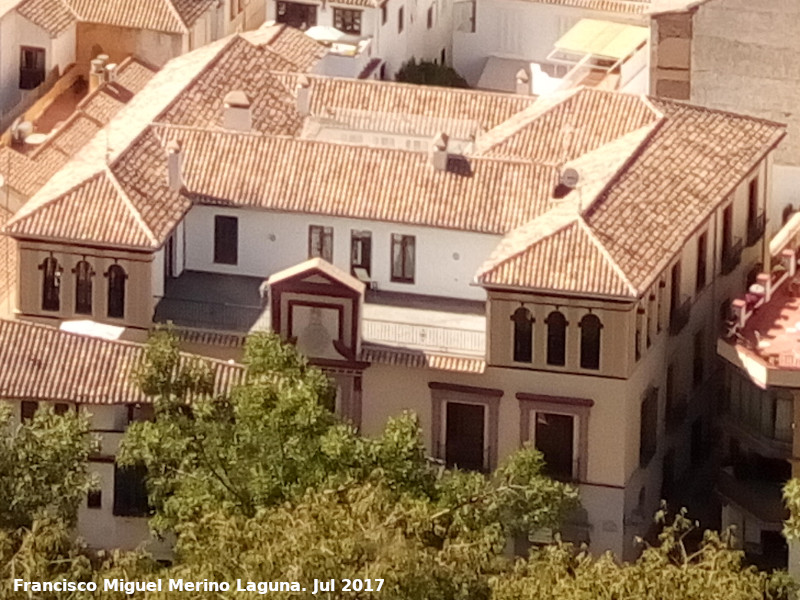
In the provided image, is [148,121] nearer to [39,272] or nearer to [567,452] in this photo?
[39,272]

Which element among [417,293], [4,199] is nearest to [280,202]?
[417,293]

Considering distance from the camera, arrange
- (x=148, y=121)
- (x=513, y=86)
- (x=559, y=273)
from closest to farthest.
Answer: (x=559, y=273) → (x=148, y=121) → (x=513, y=86)

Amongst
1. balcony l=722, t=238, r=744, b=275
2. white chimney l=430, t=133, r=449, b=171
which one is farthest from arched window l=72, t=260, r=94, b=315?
balcony l=722, t=238, r=744, b=275

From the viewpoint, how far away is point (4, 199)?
113312 millimetres

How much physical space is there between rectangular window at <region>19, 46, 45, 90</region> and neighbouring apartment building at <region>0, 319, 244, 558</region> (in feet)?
87.0

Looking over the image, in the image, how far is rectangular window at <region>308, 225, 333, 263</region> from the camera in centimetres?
10450

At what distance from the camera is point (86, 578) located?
8406 centimetres

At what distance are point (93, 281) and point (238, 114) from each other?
8.48 meters

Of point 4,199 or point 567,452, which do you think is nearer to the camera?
point 567,452

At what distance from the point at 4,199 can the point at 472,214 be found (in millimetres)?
15902

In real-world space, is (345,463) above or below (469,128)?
below

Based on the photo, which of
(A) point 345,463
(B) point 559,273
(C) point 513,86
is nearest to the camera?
(A) point 345,463

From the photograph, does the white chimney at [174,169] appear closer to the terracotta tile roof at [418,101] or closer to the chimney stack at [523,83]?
the terracotta tile roof at [418,101]

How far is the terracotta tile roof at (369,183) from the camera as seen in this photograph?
10369 centimetres
